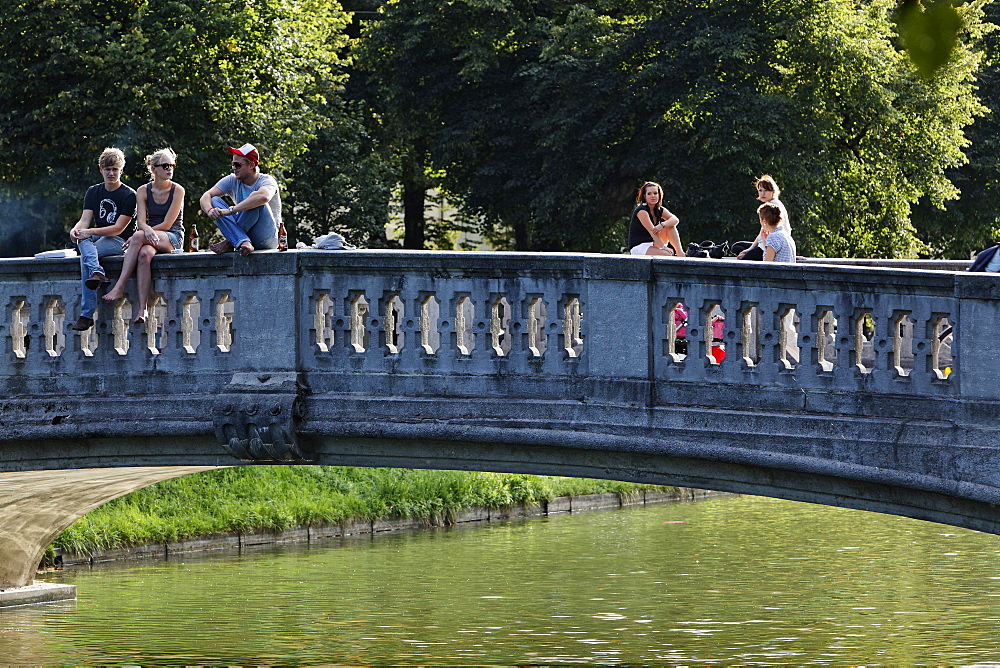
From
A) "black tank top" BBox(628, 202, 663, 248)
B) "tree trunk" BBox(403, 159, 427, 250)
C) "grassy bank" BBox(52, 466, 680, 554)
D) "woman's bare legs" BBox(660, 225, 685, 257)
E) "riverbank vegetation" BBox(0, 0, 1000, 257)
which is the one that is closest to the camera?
"woman's bare legs" BBox(660, 225, 685, 257)

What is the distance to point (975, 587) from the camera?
59.2 ft

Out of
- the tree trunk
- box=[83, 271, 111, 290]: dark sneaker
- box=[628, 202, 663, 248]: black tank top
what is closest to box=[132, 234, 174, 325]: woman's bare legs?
box=[83, 271, 111, 290]: dark sneaker

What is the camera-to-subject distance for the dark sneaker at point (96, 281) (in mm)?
11281

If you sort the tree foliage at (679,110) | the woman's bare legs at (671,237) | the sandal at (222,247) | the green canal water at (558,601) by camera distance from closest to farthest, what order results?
the sandal at (222,247) → the woman's bare legs at (671,237) → the green canal water at (558,601) → the tree foliage at (679,110)

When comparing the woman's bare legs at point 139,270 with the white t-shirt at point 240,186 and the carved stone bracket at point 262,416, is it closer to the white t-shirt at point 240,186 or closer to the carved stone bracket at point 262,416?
the white t-shirt at point 240,186

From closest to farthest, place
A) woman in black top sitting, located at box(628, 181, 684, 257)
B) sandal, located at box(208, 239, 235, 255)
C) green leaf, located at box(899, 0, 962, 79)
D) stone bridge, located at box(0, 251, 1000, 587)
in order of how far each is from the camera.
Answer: green leaf, located at box(899, 0, 962, 79), stone bridge, located at box(0, 251, 1000, 587), sandal, located at box(208, 239, 235, 255), woman in black top sitting, located at box(628, 181, 684, 257)

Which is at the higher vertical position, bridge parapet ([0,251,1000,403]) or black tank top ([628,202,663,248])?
black tank top ([628,202,663,248])

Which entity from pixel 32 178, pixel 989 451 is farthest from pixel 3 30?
pixel 989 451

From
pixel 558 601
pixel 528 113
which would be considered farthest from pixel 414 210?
pixel 558 601

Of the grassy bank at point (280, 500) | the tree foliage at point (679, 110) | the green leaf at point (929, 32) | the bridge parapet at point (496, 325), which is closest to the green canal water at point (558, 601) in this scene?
the grassy bank at point (280, 500)

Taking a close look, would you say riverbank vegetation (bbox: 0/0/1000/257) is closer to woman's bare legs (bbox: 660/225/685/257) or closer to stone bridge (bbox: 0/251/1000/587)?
woman's bare legs (bbox: 660/225/685/257)

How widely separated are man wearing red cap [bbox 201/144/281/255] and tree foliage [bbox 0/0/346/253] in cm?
1465

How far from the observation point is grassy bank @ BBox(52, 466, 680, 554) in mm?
20906

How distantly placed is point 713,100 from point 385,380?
1867cm
